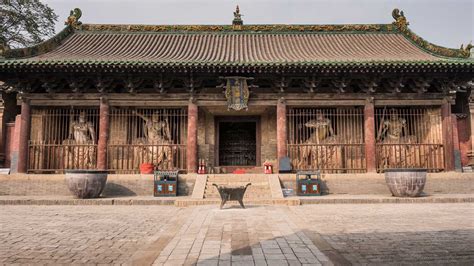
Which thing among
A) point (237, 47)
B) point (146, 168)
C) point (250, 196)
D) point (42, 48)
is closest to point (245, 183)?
point (250, 196)

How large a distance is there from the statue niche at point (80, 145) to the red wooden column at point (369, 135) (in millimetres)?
9865

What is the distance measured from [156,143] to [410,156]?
376 inches

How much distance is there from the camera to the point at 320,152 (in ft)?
41.7

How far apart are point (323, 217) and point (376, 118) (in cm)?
814

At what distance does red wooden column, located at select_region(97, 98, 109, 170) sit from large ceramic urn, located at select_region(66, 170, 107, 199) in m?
2.12

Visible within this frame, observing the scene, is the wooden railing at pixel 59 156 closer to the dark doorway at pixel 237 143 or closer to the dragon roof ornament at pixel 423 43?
the dark doorway at pixel 237 143

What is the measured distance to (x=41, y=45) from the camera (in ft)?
42.6

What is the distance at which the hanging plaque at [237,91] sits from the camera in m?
12.1

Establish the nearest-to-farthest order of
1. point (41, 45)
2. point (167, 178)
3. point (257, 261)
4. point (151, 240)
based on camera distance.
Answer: point (257, 261)
point (151, 240)
point (167, 178)
point (41, 45)

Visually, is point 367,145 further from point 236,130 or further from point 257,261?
point 257,261

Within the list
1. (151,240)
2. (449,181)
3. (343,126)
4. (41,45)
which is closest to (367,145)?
(343,126)

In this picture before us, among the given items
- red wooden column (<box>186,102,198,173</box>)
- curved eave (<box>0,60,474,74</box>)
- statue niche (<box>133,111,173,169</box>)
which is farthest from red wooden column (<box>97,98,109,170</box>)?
red wooden column (<box>186,102,198,173</box>)

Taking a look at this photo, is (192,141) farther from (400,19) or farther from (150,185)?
(400,19)

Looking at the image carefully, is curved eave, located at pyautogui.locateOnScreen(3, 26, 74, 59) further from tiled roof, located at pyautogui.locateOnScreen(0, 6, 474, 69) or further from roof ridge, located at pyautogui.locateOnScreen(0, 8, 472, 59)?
roof ridge, located at pyautogui.locateOnScreen(0, 8, 472, 59)
